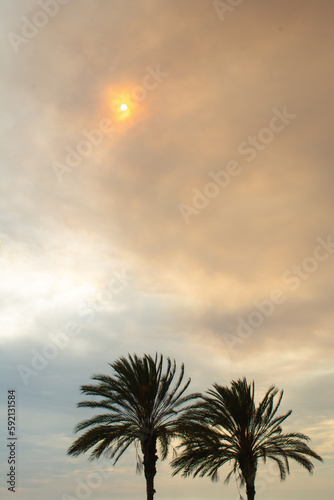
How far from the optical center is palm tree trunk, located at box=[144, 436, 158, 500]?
23875 mm

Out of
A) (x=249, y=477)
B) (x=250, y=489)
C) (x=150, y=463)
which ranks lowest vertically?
(x=250, y=489)

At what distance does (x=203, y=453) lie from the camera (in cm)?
2505

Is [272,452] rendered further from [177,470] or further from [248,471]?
[177,470]

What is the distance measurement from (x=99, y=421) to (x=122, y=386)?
2076 mm

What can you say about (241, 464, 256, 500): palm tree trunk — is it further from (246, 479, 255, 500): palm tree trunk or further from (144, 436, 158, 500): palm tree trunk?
(144, 436, 158, 500): palm tree trunk

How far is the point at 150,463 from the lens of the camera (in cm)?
2400

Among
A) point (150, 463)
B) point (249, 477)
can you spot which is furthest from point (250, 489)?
point (150, 463)

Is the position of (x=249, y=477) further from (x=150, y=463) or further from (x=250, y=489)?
(x=150, y=463)

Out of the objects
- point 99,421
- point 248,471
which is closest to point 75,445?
point 99,421

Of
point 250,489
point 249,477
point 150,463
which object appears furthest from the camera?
point 249,477

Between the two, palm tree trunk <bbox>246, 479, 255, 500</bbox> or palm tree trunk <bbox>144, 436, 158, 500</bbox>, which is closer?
palm tree trunk <bbox>144, 436, 158, 500</bbox>

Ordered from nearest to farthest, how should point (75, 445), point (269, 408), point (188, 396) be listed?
point (75, 445) → point (188, 396) → point (269, 408)

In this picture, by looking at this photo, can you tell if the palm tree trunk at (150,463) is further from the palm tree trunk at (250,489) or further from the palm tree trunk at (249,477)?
the palm tree trunk at (250,489)

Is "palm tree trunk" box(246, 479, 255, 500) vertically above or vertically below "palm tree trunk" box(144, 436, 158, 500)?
below
